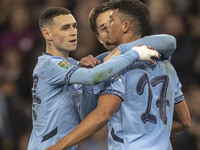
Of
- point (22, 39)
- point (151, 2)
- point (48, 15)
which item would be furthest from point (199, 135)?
point (22, 39)

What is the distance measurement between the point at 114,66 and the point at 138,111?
1.42 ft

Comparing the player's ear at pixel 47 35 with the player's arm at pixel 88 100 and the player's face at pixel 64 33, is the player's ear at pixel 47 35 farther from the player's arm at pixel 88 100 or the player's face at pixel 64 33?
the player's arm at pixel 88 100

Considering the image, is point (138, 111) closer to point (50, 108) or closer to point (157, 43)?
point (157, 43)

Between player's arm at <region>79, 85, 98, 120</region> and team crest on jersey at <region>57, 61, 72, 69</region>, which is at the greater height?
team crest on jersey at <region>57, 61, 72, 69</region>

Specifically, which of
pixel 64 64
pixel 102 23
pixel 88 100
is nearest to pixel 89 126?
pixel 88 100

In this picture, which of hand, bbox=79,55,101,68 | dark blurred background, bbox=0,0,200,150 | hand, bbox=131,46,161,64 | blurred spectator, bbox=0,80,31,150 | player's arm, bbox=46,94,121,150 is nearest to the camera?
player's arm, bbox=46,94,121,150

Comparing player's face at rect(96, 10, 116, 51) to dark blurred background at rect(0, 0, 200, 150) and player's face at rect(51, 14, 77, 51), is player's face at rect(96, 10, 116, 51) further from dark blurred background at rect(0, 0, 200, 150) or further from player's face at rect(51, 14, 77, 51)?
dark blurred background at rect(0, 0, 200, 150)

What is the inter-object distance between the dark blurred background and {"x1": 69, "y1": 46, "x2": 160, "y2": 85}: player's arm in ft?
9.95

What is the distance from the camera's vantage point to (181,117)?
181 inches

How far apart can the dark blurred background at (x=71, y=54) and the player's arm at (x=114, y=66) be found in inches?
119

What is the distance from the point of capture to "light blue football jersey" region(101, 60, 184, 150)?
12.4 feet

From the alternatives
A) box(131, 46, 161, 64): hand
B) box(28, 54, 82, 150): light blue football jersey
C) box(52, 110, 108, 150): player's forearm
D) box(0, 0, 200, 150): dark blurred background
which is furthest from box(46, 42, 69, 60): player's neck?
box(0, 0, 200, 150): dark blurred background

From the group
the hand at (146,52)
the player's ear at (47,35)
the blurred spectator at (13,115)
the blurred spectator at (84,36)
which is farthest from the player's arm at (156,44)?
the blurred spectator at (13,115)

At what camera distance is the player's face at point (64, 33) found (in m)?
4.65
